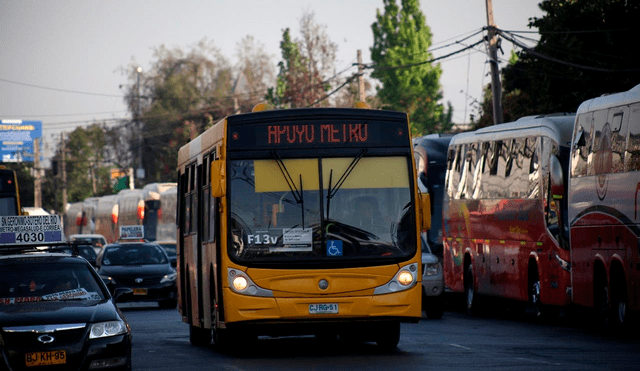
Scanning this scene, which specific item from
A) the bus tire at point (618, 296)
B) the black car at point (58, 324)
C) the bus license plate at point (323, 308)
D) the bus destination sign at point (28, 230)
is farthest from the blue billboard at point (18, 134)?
the black car at point (58, 324)

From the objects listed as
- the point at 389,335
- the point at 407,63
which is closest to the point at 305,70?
the point at 407,63

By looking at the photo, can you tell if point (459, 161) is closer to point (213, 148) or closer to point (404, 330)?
point (404, 330)

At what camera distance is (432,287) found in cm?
2523

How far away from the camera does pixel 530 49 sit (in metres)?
36.6

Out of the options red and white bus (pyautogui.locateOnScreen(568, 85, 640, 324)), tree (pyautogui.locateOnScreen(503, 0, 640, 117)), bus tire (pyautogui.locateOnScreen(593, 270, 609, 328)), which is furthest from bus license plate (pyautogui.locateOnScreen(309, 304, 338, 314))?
tree (pyautogui.locateOnScreen(503, 0, 640, 117))

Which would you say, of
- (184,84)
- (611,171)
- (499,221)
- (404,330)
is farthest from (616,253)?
(184,84)

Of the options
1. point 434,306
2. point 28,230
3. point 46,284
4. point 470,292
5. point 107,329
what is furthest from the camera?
point 470,292

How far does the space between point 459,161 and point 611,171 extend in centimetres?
979

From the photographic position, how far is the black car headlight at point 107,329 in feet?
41.0

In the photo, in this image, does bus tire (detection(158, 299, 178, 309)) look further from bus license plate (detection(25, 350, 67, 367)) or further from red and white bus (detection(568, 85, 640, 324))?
bus license plate (detection(25, 350, 67, 367))

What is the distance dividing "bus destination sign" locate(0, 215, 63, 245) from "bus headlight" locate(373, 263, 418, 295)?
6753 millimetres

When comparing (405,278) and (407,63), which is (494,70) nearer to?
(405,278)

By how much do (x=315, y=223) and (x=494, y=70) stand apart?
20.7 metres

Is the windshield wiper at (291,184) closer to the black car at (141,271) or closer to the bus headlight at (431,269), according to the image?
the bus headlight at (431,269)
